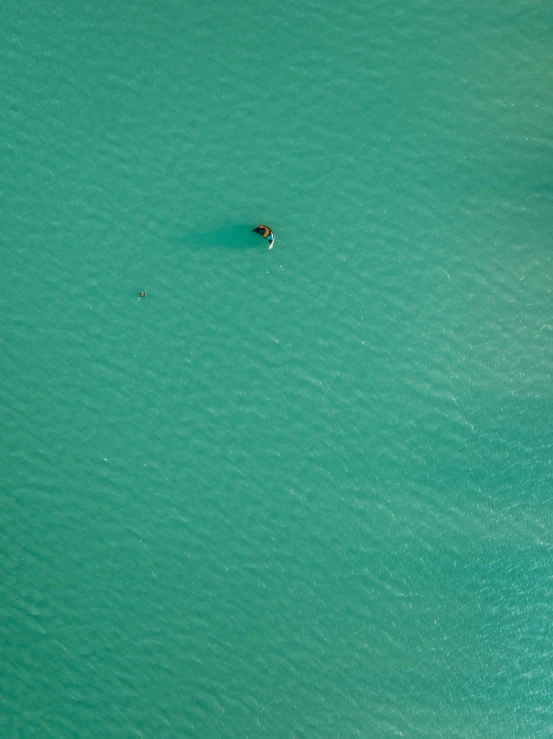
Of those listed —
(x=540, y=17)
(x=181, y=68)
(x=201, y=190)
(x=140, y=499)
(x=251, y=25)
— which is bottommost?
(x=140, y=499)

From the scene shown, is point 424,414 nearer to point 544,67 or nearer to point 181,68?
point 544,67

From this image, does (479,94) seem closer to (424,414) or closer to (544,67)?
(544,67)

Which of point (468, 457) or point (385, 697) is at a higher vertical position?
point (468, 457)

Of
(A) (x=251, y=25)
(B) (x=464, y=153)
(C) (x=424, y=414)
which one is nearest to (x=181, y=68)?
(A) (x=251, y=25)

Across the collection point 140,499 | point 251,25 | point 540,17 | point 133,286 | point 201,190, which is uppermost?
point 540,17

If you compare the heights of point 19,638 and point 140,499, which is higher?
point 140,499

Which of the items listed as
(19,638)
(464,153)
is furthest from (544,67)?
(19,638)
